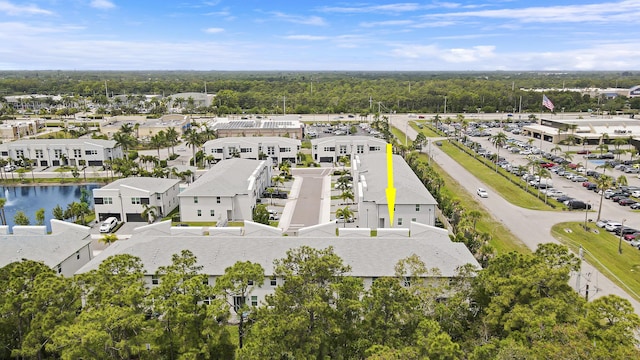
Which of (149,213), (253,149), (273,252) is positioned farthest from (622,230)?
(253,149)

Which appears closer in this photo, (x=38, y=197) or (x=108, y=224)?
(x=108, y=224)

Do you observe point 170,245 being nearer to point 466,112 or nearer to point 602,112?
point 466,112

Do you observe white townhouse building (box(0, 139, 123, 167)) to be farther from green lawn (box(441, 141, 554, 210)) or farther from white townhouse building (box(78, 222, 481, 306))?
green lawn (box(441, 141, 554, 210))

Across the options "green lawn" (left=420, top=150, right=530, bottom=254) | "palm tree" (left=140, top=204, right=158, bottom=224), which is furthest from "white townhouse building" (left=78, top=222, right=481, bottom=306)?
"palm tree" (left=140, top=204, right=158, bottom=224)

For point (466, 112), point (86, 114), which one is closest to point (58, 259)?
point (86, 114)

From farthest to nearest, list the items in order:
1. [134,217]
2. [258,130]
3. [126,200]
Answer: [258,130], [134,217], [126,200]

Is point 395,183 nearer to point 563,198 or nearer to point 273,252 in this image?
point 273,252
